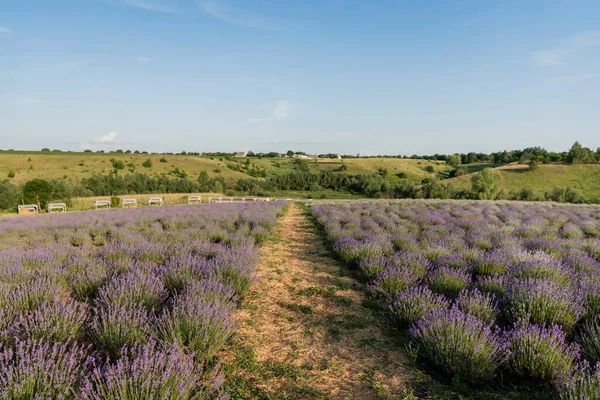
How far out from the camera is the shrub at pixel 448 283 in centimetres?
504

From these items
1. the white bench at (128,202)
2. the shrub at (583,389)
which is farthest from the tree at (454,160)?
the shrub at (583,389)

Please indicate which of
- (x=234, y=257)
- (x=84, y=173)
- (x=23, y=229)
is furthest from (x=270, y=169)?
(x=234, y=257)

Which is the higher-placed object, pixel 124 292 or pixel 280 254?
pixel 124 292

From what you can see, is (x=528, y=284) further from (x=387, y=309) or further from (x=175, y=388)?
(x=175, y=388)

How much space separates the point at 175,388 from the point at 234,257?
12.4 ft

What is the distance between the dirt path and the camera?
308 centimetres

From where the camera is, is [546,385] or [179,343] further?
[179,343]

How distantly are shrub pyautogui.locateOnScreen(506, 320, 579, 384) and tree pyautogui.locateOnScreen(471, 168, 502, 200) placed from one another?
147 feet

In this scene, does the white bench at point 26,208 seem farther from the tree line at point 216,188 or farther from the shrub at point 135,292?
the shrub at point 135,292

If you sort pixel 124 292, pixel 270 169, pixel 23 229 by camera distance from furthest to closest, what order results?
1. pixel 270 169
2. pixel 23 229
3. pixel 124 292

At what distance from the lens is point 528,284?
4320 mm

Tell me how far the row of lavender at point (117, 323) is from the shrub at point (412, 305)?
233 cm

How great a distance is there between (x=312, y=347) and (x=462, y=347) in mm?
1731

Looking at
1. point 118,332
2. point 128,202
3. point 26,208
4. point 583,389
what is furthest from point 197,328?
point 128,202
